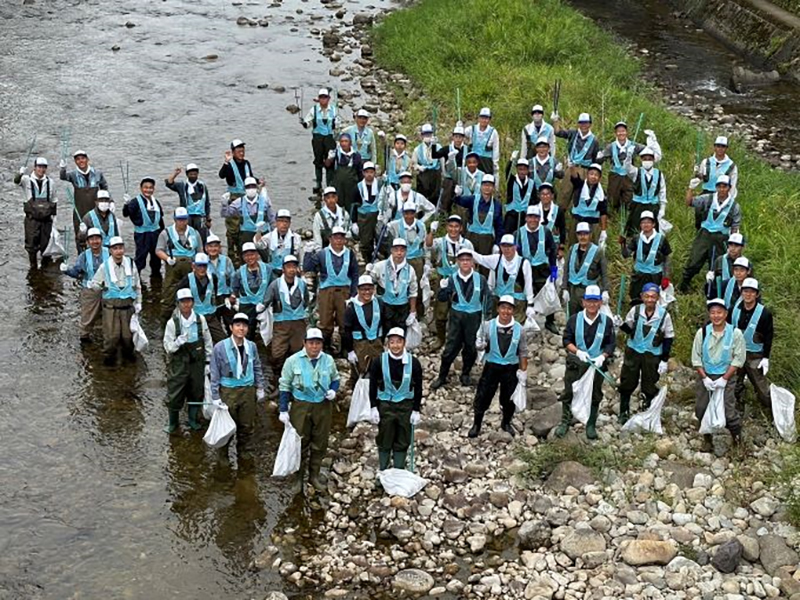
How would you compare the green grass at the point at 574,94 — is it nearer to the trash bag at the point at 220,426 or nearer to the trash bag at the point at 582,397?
the trash bag at the point at 582,397

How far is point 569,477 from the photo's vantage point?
10.8 m

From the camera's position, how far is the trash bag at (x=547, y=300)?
1336 centimetres

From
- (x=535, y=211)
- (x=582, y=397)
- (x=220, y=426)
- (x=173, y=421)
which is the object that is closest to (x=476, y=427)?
(x=582, y=397)

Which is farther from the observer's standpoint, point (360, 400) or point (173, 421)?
point (173, 421)

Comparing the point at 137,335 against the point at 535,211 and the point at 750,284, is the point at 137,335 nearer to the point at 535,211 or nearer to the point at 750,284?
the point at 535,211

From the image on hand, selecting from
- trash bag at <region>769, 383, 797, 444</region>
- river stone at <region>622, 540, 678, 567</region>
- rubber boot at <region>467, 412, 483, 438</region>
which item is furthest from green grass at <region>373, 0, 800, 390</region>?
river stone at <region>622, 540, 678, 567</region>

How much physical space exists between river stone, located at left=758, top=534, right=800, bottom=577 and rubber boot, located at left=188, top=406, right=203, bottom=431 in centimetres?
614

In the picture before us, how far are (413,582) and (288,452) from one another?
1.98 meters

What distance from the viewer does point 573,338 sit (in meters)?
11.2

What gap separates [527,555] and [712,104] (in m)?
17.2

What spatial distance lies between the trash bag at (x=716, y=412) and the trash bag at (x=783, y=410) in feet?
2.06

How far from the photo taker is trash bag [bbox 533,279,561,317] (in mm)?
13359

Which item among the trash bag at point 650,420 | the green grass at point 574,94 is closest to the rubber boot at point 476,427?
the trash bag at point 650,420

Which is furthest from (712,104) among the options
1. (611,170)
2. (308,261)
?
(308,261)
